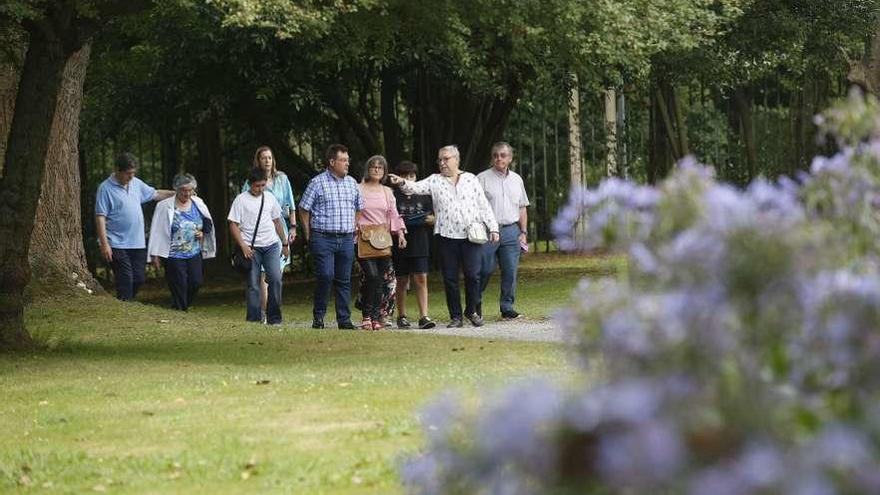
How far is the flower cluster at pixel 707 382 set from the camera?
3162 mm

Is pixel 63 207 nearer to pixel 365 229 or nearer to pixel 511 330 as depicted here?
pixel 365 229

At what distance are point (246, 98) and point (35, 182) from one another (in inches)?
438

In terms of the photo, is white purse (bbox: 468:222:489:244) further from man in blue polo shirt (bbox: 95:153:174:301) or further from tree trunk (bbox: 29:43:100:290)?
A: tree trunk (bbox: 29:43:100:290)

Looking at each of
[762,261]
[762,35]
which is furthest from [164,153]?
[762,261]

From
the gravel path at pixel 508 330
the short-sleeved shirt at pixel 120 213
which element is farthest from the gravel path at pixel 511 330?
the short-sleeved shirt at pixel 120 213

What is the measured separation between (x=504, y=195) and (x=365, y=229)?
1.66m

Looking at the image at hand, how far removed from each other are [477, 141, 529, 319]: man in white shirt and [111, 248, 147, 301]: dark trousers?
392 cm

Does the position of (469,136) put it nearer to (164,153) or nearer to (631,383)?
(164,153)

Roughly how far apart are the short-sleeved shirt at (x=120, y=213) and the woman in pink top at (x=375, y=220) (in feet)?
9.81

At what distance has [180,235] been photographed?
19562 millimetres

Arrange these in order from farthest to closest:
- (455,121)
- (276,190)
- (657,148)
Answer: (657,148) < (455,121) < (276,190)

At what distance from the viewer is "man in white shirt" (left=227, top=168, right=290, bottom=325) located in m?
18.3

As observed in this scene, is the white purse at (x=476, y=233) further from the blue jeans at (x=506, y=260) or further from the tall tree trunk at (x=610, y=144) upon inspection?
the tall tree trunk at (x=610, y=144)

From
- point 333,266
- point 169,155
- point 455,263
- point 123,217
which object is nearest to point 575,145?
point 169,155
